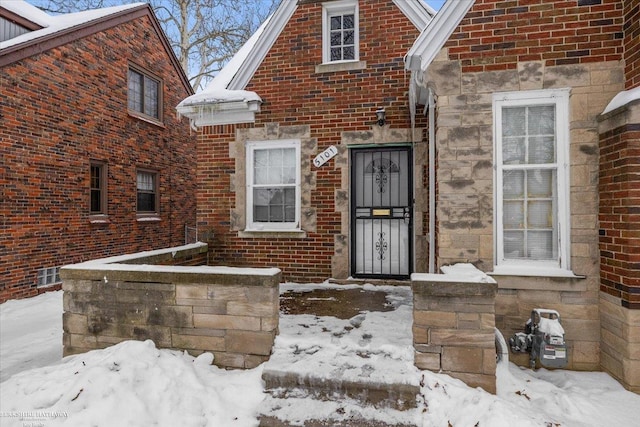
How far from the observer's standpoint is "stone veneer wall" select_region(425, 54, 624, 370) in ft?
12.8

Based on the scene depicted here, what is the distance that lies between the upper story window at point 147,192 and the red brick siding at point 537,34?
995cm

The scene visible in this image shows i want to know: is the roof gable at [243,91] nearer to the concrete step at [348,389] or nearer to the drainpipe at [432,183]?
the drainpipe at [432,183]

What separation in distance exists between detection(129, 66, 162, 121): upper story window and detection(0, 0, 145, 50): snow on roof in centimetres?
158

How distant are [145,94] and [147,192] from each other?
3.13 metres

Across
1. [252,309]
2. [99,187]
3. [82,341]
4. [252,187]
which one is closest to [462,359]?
[252,309]

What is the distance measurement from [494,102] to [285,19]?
4.29 m

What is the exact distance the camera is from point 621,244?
356 cm

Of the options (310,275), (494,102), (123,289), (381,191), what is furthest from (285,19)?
(123,289)

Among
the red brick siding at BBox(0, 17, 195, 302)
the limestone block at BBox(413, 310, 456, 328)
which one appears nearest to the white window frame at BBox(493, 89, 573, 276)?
the limestone block at BBox(413, 310, 456, 328)

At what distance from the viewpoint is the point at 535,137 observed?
4137mm

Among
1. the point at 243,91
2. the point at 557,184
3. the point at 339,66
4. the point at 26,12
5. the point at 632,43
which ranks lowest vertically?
the point at 557,184

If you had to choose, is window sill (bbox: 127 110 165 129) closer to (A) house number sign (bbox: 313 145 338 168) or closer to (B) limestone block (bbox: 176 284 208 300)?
(A) house number sign (bbox: 313 145 338 168)

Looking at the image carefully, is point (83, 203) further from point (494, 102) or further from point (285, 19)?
point (494, 102)

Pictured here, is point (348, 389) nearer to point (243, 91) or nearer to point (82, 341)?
point (82, 341)
